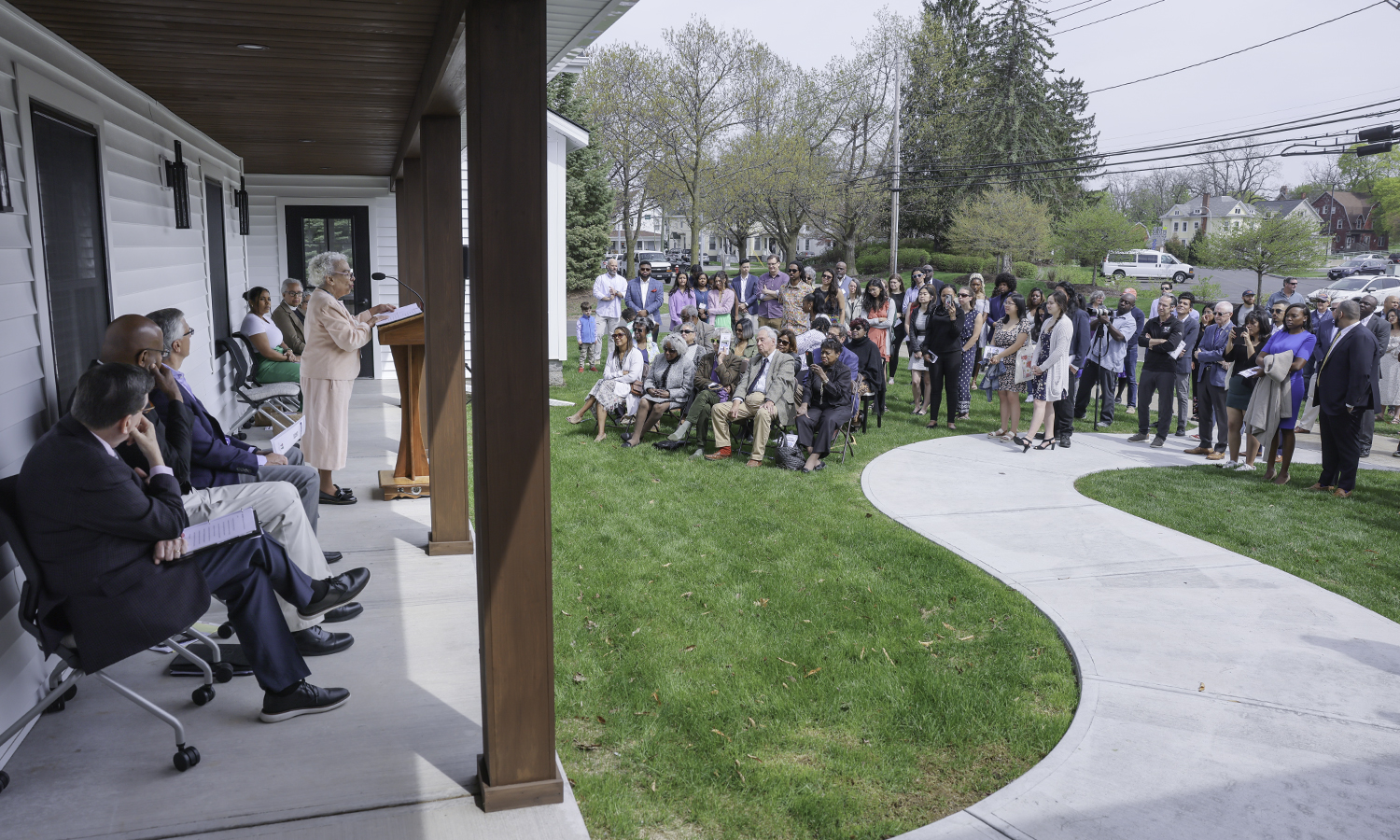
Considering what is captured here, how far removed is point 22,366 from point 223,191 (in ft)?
21.9

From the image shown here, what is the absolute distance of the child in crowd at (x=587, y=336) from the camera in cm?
1498

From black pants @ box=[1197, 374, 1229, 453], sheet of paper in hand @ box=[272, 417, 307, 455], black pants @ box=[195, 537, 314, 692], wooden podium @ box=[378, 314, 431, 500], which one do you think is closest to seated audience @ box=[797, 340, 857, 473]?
wooden podium @ box=[378, 314, 431, 500]

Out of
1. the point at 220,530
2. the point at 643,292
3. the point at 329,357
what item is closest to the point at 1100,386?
the point at 643,292

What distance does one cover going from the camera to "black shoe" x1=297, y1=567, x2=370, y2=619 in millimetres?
4117

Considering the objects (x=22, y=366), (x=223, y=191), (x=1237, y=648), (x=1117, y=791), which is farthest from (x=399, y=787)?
(x=223, y=191)

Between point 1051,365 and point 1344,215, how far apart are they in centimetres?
8828

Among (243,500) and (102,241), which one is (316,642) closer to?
(243,500)

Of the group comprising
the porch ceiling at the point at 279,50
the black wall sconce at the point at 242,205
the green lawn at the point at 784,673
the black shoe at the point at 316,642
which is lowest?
the green lawn at the point at 784,673

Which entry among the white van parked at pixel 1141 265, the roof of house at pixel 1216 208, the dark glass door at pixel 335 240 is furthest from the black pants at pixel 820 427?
the roof of house at pixel 1216 208

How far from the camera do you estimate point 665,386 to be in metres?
9.84

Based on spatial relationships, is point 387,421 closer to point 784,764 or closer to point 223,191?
point 223,191

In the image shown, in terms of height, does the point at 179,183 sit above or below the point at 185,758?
above

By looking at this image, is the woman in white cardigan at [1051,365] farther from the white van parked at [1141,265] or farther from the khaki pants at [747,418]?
the white van parked at [1141,265]

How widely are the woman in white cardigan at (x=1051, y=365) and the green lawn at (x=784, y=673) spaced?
3.24m
